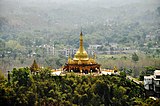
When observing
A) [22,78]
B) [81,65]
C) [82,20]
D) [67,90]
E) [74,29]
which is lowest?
[67,90]

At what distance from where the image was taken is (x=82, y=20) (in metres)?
66.8

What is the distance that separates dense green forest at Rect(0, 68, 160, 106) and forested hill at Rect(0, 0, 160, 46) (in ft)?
53.7

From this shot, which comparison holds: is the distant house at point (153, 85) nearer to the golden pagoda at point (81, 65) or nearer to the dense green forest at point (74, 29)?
the golden pagoda at point (81, 65)

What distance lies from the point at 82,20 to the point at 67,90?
183ft

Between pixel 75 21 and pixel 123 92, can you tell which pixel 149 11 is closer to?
A: pixel 75 21

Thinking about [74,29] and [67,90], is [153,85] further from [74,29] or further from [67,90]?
[74,29]

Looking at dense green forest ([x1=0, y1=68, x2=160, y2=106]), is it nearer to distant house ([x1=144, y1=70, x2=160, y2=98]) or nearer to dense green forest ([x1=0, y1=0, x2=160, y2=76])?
distant house ([x1=144, y1=70, x2=160, y2=98])

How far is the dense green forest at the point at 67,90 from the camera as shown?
10.5 meters

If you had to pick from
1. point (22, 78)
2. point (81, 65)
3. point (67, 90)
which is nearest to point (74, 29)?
point (81, 65)

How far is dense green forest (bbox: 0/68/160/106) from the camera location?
10469 mm

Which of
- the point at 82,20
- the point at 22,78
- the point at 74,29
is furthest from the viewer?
the point at 82,20

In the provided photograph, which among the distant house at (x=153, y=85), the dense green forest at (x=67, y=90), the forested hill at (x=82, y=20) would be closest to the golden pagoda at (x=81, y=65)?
the dense green forest at (x=67, y=90)

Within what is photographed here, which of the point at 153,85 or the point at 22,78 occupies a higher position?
the point at 22,78

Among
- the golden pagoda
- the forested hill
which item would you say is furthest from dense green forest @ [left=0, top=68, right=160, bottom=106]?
the forested hill
